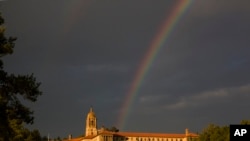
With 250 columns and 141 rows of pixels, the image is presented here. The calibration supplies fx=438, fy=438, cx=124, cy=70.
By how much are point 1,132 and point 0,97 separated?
5.91ft

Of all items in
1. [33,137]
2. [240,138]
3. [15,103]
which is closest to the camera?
[240,138]

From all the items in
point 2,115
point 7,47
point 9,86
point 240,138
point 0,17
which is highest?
point 0,17

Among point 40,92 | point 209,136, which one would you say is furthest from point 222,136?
point 40,92

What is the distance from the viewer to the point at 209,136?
330ft

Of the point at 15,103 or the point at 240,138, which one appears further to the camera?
the point at 15,103

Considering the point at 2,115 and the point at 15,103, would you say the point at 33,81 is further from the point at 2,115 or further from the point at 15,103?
the point at 2,115

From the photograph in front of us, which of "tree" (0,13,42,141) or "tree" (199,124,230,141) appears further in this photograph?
"tree" (199,124,230,141)

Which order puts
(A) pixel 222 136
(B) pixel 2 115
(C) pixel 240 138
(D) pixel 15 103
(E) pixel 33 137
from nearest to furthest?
(C) pixel 240 138, (B) pixel 2 115, (D) pixel 15 103, (E) pixel 33 137, (A) pixel 222 136

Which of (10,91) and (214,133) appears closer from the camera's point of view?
(10,91)

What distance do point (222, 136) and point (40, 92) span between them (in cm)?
7209

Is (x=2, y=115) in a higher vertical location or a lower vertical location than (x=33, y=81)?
lower

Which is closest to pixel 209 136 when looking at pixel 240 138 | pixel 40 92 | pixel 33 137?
pixel 33 137

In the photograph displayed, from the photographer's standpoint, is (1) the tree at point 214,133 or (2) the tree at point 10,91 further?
(1) the tree at point 214,133

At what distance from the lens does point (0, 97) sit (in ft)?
74.4
